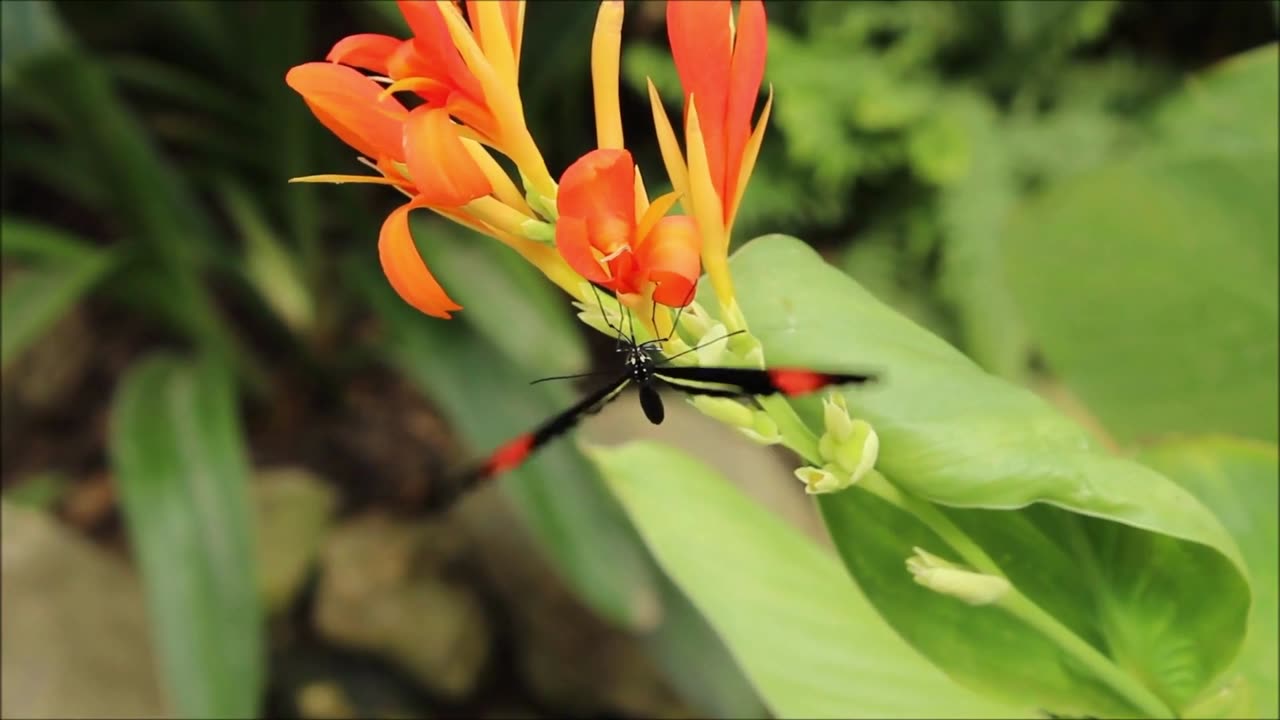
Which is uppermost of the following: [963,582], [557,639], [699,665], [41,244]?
[963,582]

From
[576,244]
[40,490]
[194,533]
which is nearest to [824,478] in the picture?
[576,244]

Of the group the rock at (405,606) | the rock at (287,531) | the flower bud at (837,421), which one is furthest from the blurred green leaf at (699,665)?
the flower bud at (837,421)

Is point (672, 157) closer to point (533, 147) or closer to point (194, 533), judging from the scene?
point (533, 147)

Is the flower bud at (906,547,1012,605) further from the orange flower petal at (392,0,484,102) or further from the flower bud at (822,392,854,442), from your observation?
the orange flower petal at (392,0,484,102)

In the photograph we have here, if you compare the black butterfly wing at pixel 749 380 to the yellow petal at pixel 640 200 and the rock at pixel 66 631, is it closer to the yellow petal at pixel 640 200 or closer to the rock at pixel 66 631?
the yellow petal at pixel 640 200

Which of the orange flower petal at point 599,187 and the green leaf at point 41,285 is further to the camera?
the green leaf at point 41,285
